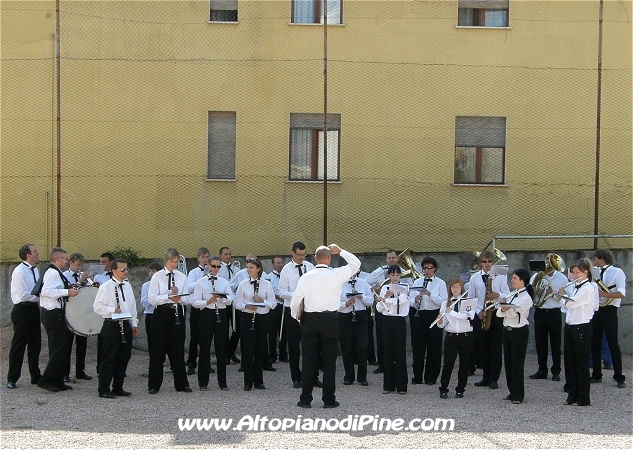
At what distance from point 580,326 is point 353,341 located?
3.19 metres

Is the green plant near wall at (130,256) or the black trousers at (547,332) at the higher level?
the green plant near wall at (130,256)

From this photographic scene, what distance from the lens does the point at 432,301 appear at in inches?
479

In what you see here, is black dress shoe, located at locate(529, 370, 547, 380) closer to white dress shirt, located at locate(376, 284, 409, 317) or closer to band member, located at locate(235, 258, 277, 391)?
white dress shirt, located at locate(376, 284, 409, 317)

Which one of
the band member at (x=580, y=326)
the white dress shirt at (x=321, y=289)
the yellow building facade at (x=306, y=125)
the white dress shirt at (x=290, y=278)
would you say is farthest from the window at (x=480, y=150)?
the white dress shirt at (x=321, y=289)

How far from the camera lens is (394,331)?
11414 millimetres

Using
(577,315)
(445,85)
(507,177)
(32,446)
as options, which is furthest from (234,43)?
(32,446)

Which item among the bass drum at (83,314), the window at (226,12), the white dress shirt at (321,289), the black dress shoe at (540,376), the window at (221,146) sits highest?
the window at (226,12)

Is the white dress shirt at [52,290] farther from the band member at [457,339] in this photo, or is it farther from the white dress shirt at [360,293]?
the band member at [457,339]

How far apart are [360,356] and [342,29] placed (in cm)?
693

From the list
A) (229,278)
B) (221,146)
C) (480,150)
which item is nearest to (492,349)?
(229,278)

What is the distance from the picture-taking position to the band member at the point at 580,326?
10.5m

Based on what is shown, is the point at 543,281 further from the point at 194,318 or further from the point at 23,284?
the point at 23,284

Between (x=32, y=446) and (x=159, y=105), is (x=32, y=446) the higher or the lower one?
the lower one

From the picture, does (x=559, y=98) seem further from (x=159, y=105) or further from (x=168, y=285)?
(x=168, y=285)
